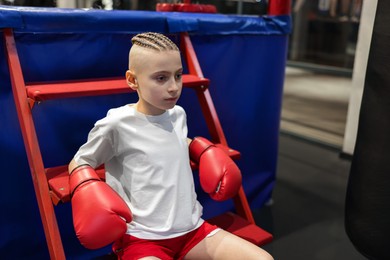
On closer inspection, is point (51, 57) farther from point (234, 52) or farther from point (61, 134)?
point (234, 52)

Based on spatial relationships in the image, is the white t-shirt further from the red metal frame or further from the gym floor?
the gym floor

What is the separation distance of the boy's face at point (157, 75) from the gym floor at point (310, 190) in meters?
1.10

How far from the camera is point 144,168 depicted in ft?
4.15

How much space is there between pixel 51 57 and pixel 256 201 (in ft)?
4.79

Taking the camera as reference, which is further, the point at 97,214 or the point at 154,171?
the point at 154,171

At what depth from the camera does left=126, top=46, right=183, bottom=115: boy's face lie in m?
1.18

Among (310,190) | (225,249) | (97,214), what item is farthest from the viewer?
(310,190)

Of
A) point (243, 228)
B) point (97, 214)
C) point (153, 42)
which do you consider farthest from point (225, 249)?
point (153, 42)

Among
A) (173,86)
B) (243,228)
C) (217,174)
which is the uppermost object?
(173,86)

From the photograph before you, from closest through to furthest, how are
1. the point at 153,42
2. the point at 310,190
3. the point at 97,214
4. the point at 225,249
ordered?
1. the point at 97,214
2. the point at 153,42
3. the point at 225,249
4. the point at 310,190

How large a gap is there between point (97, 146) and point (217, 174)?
1.33 feet

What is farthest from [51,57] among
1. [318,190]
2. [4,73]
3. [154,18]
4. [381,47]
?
[318,190]

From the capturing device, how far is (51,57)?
146 cm

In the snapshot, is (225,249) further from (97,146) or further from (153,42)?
(153,42)
